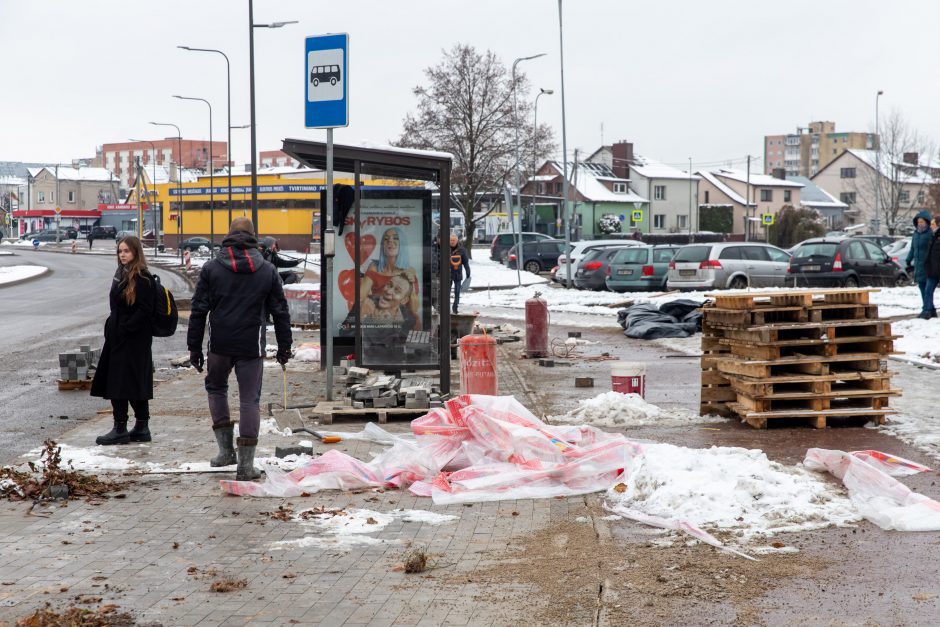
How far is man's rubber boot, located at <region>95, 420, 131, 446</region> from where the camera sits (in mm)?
9008

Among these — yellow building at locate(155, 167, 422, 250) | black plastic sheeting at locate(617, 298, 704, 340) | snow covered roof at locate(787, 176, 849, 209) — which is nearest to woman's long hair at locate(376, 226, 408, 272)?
black plastic sheeting at locate(617, 298, 704, 340)

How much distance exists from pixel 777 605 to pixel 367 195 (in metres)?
8.37

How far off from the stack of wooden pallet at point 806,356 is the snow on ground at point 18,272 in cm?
3474

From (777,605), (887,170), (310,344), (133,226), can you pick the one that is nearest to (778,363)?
(777,605)

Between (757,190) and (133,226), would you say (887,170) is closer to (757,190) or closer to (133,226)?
(757,190)

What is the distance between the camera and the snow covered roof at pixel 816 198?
108688 mm

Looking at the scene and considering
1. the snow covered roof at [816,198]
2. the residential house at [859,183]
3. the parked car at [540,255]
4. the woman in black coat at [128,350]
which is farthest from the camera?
the snow covered roof at [816,198]

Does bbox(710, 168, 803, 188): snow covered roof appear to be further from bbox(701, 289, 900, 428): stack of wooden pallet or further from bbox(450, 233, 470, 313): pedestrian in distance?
bbox(701, 289, 900, 428): stack of wooden pallet

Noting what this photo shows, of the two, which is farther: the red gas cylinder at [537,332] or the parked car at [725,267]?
the parked car at [725,267]

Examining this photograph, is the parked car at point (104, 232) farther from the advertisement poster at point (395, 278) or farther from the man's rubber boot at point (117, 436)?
the man's rubber boot at point (117, 436)

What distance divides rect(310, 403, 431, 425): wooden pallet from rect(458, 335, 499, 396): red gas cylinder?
1.93 feet

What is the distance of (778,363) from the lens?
9414 mm

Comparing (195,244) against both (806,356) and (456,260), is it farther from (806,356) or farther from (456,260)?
(806,356)

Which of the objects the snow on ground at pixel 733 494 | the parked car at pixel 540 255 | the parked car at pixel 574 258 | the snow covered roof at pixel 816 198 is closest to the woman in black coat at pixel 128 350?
the snow on ground at pixel 733 494
